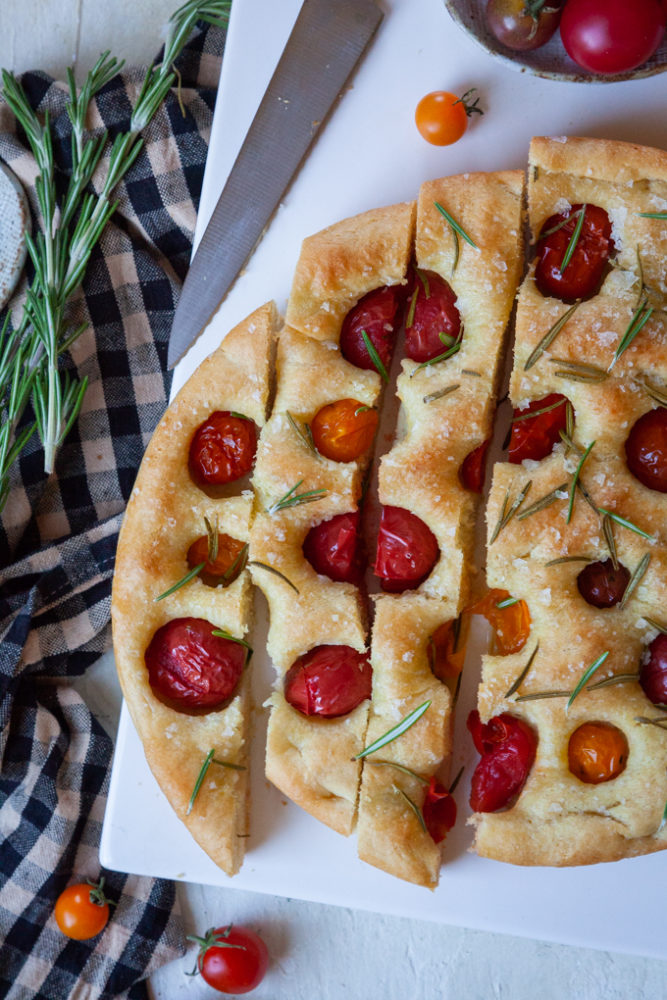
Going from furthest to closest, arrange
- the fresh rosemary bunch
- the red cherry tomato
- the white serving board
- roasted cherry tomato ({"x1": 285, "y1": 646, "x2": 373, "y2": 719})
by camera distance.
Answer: the fresh rosemary bunch
the white serving board
roasted cherry tomato ({"x1": 285, "y1": 646, "x2": 373, "y2": 719})
the red cherry tomato

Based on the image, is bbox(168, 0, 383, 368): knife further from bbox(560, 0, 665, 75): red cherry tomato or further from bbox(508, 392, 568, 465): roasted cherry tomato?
bbox(508, 392, 568, 465): roasted cherry tomato

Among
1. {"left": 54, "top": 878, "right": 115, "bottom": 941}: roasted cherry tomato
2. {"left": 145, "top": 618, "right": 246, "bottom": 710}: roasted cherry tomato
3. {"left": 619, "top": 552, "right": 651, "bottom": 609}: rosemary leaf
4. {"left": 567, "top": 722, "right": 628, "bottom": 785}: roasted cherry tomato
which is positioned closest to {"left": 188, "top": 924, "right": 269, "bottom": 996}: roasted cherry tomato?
{"left": 54, "top": 878, "right": 115, "bottom": 941}: roasted cherry tomato

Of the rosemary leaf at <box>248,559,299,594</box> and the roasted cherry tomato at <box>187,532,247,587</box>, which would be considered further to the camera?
the roasted cherry tomato at <box>187,532,247,587</box>

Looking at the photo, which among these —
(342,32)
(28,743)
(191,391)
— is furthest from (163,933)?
(342,32)

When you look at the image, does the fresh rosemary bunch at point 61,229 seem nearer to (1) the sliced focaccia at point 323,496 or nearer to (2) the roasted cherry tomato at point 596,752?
(1) the sliced focaccia at point 323,496

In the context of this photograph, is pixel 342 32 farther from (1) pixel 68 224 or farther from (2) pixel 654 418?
(2) pixel 654 418

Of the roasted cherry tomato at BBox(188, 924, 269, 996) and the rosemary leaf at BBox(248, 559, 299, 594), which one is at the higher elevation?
the rosemary leaf at BBox(248, 559, 299, 594)

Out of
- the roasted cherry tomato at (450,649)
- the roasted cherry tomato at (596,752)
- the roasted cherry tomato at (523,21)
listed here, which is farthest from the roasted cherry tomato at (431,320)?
the roasted cherry tomato at (596,752)

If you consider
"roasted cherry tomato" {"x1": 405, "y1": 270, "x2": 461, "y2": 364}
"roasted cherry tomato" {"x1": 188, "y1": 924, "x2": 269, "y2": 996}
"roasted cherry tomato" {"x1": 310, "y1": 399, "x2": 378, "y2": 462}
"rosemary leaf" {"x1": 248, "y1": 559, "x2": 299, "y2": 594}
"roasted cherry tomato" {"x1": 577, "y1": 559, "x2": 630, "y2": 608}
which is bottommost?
"roasted cherry tomato" {"x1": 188, "y1": 924, "x2": 269, "y2": 996}
